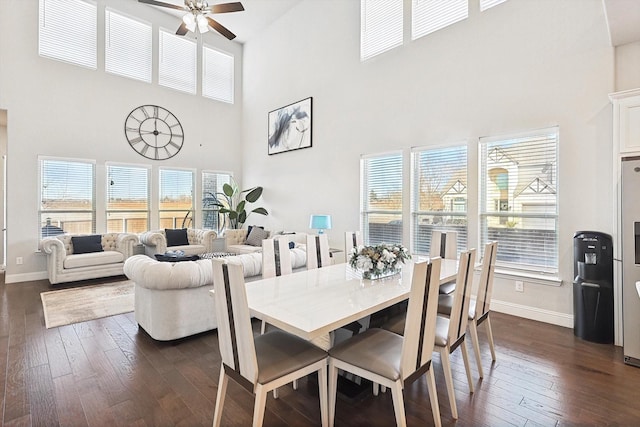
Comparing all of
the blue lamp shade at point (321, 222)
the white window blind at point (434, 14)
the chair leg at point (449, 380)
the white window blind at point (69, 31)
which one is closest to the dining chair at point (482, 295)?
the chair leg at point (449, 380)

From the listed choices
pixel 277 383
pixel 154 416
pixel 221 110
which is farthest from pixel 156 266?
pixel 221 110

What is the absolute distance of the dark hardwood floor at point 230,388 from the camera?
79.8 inches

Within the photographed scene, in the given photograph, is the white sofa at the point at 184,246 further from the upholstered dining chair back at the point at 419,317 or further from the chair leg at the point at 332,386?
the upholstered dining chair back at the point at 419,317

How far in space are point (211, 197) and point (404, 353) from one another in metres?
7.25

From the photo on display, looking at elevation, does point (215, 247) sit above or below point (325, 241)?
below

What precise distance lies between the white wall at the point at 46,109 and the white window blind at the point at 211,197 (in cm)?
87

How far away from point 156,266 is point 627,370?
13.5ft

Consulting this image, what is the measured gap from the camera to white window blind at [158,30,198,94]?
727 centimetres

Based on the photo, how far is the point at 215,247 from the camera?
767 cm

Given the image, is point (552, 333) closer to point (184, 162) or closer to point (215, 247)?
point (215, 247)

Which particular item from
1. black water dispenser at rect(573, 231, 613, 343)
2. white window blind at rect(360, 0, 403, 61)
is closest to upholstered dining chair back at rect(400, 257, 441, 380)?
black water dispenser at rect(573, 231, 613, 343)

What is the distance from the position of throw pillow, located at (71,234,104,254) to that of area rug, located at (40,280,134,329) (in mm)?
827

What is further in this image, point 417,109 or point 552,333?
point 417,109

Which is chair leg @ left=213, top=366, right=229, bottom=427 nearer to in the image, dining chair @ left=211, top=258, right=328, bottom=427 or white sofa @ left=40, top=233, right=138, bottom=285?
dining chair @ left=211, top=258, right=328, bottom=427
